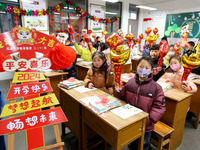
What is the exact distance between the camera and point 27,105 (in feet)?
4.14

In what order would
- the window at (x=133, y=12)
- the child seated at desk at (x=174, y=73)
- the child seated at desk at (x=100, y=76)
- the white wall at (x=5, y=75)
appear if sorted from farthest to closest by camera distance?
the window at (x=133, y=12) → the white wall at (x=5, y=75) → the child seated at desk at (x=174, y=73) → the child seated at desk at (x=100, y=76)

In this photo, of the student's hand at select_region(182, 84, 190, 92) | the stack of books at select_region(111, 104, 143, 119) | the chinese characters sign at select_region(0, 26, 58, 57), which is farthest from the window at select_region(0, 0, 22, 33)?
the student's hand at select_region(182, 84, 190, 92)

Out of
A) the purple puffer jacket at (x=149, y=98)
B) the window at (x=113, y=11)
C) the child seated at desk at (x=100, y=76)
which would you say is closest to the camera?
the purple puffer jacket at (x=149, y=98)

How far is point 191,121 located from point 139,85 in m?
2.03

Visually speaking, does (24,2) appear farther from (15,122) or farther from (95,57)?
(15,122)

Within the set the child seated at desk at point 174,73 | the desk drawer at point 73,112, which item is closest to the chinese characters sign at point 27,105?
the desk drawer at point 73,112

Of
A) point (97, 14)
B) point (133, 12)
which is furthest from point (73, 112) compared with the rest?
point (133, 12)

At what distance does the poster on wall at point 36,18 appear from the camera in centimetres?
530

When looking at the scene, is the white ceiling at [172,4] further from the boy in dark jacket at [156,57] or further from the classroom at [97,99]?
the boy in dark jacket at [156,57]

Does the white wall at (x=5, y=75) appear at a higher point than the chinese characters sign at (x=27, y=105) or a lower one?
lower

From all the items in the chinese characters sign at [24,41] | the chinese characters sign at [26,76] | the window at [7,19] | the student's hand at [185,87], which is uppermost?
the window at [7,19]

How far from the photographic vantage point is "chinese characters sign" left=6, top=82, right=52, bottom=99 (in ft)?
4.17

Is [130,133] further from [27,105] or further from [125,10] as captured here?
[125,10]

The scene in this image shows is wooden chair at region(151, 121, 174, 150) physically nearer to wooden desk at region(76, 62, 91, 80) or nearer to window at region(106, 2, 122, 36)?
wooden desk at region(76, 62, 91, 80)
